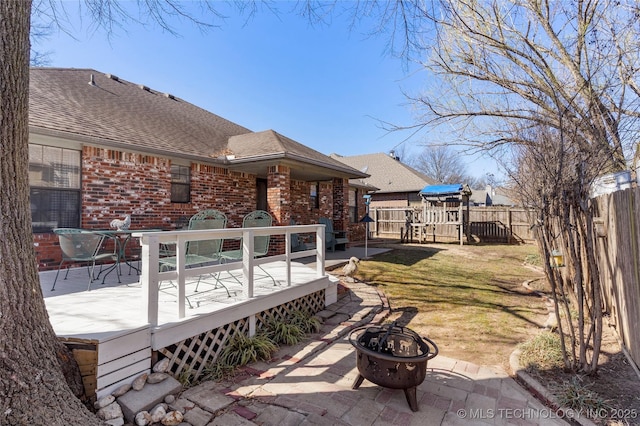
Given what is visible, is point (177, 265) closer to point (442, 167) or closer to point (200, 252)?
point (200, 252)

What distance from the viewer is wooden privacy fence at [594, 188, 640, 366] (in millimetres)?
3129

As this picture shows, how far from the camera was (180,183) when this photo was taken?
7.86 m

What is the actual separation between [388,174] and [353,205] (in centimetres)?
842

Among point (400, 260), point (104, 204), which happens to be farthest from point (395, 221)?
Answer: point (104, 204)

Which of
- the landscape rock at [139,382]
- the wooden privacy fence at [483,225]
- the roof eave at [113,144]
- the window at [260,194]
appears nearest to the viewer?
the landscape rock at [139,382]

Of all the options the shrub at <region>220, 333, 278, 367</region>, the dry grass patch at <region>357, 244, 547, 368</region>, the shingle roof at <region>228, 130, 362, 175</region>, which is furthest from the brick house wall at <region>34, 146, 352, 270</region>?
the shrub at <region>220, 333, 278, 367</region>

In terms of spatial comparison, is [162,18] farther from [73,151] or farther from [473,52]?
[473,52]

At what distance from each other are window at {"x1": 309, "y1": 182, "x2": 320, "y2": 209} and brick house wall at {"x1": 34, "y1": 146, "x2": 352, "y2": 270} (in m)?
2.95

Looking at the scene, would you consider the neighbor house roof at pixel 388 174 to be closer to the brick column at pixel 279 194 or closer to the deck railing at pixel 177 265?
the brick column at pixel 279 194

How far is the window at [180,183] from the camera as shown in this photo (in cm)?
772

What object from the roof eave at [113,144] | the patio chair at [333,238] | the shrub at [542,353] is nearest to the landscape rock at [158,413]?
the shrub at [542,353]

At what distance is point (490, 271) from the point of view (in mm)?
8773

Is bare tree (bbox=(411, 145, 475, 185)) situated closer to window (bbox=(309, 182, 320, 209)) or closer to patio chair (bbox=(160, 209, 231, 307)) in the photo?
window (bbox=(309, 182, 320, 209))

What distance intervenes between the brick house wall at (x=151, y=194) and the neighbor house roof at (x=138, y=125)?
400mm
